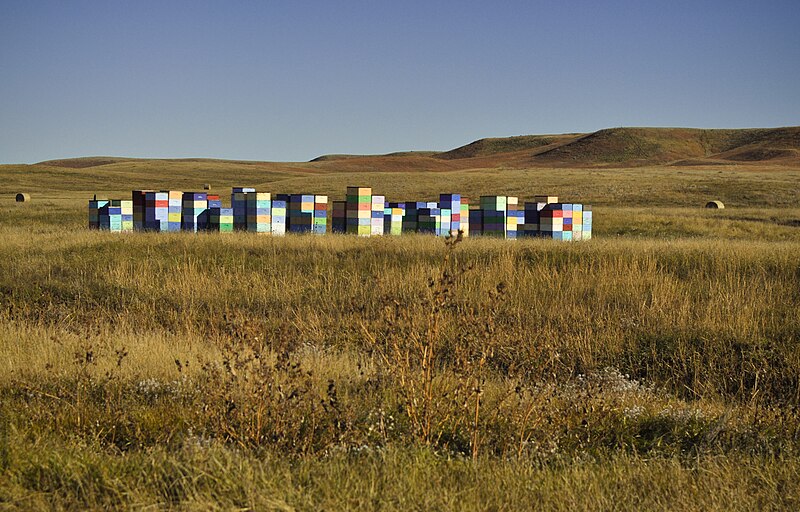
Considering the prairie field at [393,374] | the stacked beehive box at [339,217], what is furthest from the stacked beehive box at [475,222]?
the prairie field at [393,374]

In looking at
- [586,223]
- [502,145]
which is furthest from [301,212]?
[502,145]

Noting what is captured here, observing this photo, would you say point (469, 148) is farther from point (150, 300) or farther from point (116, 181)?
point (150, 300)

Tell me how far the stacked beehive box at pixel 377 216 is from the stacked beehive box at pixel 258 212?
3.00 m

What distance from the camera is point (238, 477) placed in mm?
5055

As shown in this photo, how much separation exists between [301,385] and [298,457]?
2.31m

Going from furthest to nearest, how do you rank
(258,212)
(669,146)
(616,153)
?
(669,146), (616,153), (258,212)

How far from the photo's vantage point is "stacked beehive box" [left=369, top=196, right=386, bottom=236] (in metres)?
23.4

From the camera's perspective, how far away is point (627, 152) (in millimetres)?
149375

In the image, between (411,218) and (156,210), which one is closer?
(156,210)

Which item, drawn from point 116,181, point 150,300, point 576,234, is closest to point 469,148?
point 116,181

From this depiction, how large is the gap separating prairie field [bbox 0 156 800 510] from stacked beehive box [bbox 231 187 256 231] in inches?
A: 181

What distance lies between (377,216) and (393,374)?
52.7 feet

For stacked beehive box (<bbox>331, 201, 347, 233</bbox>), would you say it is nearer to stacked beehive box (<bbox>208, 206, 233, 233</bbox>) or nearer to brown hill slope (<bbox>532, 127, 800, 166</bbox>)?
Answer: stacked beehive box (<bbox>208, 206, 233, 233</bbox>)

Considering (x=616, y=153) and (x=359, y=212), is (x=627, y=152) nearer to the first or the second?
(x=616, y=153)
